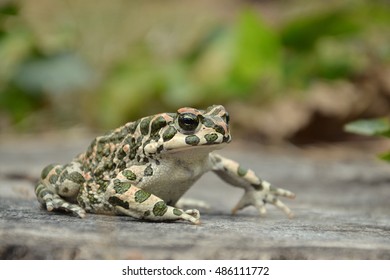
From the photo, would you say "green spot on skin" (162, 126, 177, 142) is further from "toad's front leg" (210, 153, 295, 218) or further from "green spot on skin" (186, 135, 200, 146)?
"toad's front leg" (210, 153, 295, 218)

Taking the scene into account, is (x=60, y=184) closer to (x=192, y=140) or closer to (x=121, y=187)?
(x=121, y=187)

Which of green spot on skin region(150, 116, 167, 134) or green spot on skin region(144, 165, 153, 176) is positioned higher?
green spot on skin region(150, 116, 167, 134)

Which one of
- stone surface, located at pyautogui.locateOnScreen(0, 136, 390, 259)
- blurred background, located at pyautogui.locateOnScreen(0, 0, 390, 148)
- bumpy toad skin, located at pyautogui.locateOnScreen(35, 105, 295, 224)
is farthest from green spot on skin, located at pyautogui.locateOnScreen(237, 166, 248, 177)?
blurred background, located at pyautogui.locateOnScreen(0, 0, 390, 148)

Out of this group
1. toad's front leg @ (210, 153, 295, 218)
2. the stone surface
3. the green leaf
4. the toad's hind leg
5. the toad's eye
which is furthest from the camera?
the green leaf

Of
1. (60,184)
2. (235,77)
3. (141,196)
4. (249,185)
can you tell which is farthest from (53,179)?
(235,77)

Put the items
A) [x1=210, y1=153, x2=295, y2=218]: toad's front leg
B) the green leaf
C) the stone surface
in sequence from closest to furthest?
1. the stone surface
2. [x1=210, y1=153, x2=295, y2=218]: toad's front leg
3. the green leaf

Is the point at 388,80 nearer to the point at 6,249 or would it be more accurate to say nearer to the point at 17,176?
the point at 17,176
